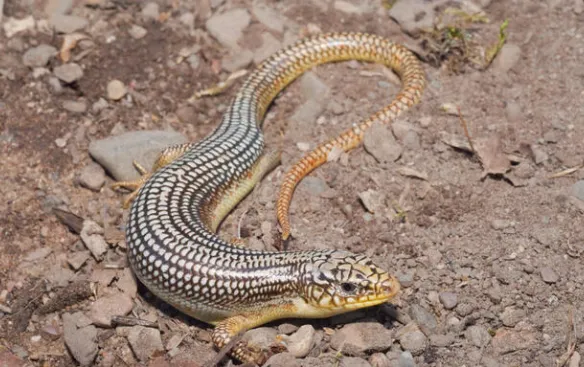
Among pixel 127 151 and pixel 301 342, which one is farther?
pixel 127 151

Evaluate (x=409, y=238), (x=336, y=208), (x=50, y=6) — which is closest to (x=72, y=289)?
(x=336, y=208)

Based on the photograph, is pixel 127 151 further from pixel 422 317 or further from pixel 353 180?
pixel 422 317

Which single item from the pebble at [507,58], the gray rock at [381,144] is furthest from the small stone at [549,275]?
the pebble at [507,58]

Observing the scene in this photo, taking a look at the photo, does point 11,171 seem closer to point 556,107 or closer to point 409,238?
point 409,238

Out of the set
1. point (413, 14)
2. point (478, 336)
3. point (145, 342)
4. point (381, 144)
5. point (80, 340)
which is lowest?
point (80, 340)

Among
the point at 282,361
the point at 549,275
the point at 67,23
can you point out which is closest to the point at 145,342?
the point at 282,361

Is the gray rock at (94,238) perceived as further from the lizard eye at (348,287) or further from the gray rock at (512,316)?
the gray rock at (512,316)
